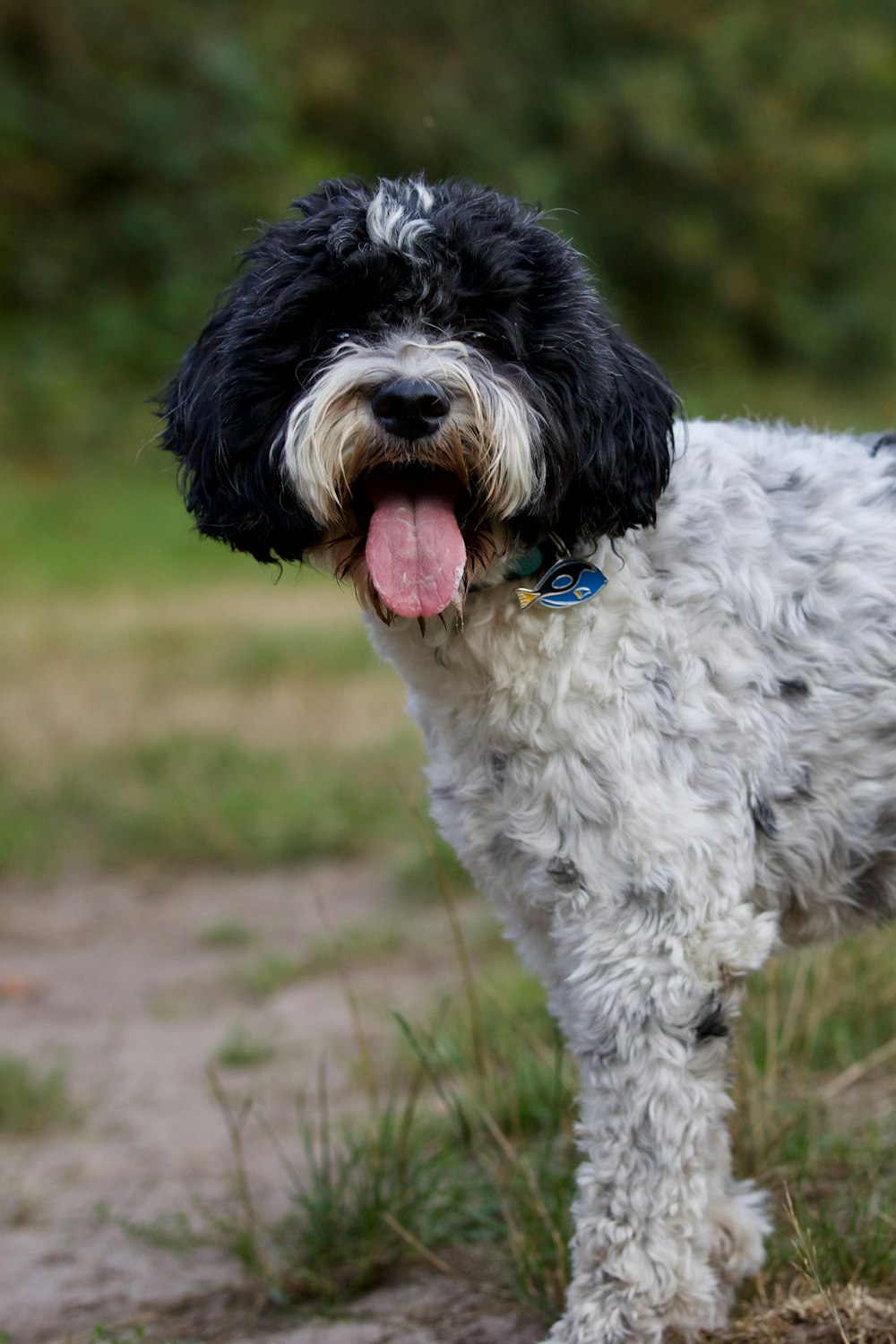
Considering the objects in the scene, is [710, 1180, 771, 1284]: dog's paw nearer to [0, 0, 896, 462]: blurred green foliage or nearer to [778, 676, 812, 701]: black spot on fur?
[778, 676, 812, 701]: black spot on fur

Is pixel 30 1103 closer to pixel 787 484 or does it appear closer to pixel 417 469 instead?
pixel 417 469

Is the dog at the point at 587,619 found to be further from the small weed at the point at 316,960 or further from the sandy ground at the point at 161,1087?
the small weed at the point at 316,960

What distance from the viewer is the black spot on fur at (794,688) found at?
2.86 metres

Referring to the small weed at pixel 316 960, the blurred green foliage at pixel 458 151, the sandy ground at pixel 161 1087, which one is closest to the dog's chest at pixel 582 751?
the sandy ground at pixel 161 1087

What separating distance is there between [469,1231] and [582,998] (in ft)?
3.04

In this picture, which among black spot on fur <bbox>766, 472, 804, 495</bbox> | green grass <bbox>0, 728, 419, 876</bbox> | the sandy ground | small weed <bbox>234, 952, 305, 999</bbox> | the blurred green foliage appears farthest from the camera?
the blurred green foliage

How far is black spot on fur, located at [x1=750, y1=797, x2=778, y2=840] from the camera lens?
283 cm

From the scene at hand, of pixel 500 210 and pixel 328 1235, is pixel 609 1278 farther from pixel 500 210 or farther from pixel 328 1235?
pixel 500 210

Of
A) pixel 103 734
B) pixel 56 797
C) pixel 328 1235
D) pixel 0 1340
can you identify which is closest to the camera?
pixel 0 1340

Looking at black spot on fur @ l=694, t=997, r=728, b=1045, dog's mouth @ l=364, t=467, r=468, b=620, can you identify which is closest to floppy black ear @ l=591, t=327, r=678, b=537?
dog's mouth @ l=364, t=467, r=468, b=620

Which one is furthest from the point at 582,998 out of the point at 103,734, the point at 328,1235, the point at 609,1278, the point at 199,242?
the point at 199,242

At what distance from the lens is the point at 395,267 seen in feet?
8.93

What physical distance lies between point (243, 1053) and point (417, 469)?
103 inches

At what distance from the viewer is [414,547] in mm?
2727
